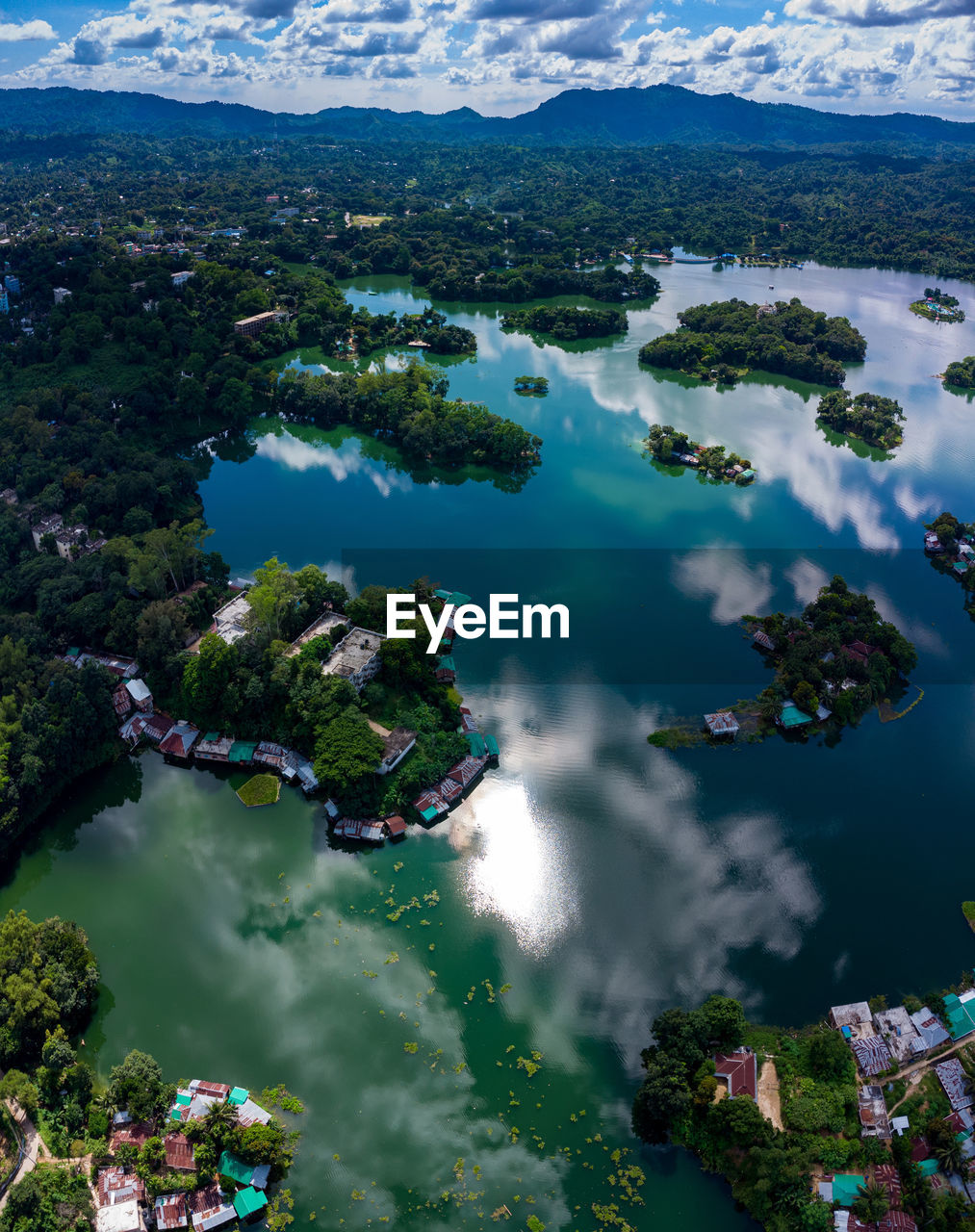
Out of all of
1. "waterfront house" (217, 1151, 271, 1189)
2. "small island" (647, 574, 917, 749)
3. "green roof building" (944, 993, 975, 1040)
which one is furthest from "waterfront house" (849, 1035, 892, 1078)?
"waterfront house" (217, 1151, 271, 1189)

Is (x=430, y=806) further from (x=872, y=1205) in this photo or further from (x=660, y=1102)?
(x=872, y=1205)

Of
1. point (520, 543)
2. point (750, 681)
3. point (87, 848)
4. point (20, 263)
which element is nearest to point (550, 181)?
point (20, 263)

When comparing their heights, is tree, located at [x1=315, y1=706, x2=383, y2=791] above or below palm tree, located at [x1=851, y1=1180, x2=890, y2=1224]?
above

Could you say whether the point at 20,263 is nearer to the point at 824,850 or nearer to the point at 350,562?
the point at 350,562

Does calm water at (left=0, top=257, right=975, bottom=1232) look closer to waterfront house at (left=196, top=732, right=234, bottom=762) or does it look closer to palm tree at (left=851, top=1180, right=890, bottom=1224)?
waterfront house at (left=196, top=732, right=234, bottom=762)

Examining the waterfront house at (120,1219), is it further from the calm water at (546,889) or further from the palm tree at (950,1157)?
the palm tree at (950,1157)

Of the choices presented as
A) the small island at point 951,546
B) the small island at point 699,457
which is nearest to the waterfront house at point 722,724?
the small island at point 951,546

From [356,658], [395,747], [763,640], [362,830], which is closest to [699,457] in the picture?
[763,640]
